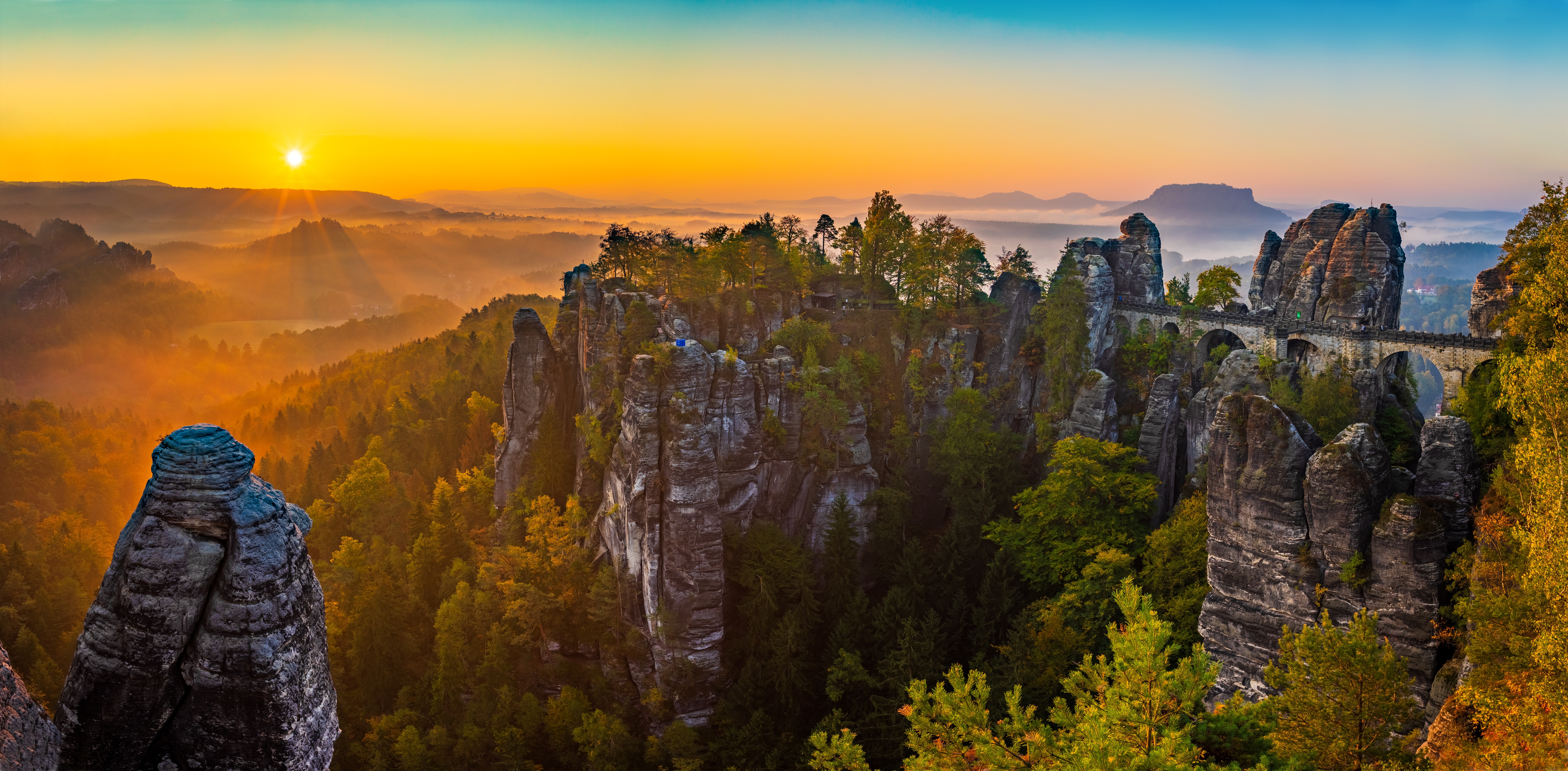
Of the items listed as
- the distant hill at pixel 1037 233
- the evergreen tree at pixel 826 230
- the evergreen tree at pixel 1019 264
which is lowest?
the evergreen tree at pixel 1019 264

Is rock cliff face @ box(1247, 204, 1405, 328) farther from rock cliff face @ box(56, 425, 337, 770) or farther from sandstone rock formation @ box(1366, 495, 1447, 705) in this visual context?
rock cliff face @ box(56, 425, 337, 770)

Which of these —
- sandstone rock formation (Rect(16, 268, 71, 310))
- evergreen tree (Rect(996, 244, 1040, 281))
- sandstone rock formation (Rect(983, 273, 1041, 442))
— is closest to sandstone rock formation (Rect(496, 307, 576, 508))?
sandstone rock formation (Rect(983, 273, 1041, 442))

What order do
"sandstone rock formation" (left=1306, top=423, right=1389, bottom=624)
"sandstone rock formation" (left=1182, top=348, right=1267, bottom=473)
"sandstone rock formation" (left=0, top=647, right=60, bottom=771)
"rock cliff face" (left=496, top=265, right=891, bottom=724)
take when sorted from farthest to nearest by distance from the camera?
"sandstone rock formation" (left=1182, top=348, right=1267, bottom=473)
"rock cliff face" (left=496, top=265, right=891, bottom=724)
"sandstone rock formation" (left=1306, top=423, right=1389, bottom=624)
"sandstone rock formation" (left=0, top=647, right=60, bottom=771)

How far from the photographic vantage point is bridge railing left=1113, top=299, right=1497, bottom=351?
42.7m

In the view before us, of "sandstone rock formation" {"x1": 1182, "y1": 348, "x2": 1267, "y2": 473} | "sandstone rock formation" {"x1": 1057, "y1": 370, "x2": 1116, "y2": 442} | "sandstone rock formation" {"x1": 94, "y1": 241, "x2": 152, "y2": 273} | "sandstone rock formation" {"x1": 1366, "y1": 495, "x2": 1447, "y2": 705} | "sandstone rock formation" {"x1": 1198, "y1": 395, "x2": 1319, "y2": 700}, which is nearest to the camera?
"sandstone rock formation" {"x1": 1366, "y1": 495, "x2": 1447, "y2": 705}

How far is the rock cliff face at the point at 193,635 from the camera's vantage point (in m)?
9.56

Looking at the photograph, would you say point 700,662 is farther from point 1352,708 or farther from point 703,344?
point 1352,708

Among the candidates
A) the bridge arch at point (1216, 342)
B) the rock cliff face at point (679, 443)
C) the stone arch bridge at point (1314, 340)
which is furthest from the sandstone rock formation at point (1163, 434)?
the rock cliff face at point (679, 443)

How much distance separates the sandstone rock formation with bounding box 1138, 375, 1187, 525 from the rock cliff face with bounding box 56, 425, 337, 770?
41.5 m

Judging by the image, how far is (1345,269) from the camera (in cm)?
4791

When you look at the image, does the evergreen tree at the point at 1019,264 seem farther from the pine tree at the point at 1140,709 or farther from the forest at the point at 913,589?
the pine tree at the point at 1140,709

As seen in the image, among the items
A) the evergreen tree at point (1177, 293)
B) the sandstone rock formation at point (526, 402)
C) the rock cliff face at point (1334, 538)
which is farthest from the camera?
the evergreen tree at point (1177, 293)

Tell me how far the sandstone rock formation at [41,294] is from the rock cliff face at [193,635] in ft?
636

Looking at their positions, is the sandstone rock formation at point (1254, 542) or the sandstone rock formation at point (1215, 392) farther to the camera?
the sandstone rock formation at point (1215, 392)
